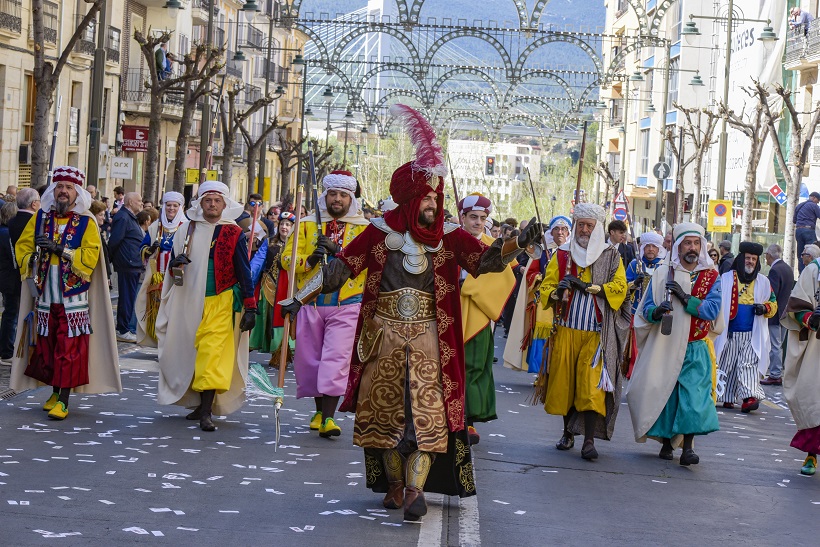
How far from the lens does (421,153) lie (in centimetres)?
783

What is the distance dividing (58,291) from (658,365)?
455 cm

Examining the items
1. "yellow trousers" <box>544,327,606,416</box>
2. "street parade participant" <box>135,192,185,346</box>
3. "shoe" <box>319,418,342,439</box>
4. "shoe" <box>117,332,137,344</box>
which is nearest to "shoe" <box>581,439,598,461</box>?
"yellow trousers" <box>544,327,606,416</box>

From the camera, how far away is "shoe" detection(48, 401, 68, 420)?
Result: 1045 cm

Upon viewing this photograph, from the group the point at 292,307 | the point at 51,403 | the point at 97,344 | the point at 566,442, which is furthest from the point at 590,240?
the point at 51,403

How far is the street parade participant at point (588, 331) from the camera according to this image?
1034cm

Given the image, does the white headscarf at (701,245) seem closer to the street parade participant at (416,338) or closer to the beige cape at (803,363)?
the beige cape at (803,363)

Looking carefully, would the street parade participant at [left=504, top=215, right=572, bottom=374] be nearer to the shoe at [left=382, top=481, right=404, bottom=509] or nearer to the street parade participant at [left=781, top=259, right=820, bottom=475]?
the street parade participant at [left=781, top=259, right=820, bottom=475]

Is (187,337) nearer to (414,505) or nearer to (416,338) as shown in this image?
(416,338)

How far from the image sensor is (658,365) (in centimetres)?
1059

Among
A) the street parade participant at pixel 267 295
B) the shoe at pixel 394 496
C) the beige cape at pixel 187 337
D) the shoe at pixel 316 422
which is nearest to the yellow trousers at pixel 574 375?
the shoe at pixel 316 422

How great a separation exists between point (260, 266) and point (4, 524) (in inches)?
322

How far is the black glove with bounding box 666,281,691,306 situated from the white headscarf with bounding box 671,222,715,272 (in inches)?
8.9

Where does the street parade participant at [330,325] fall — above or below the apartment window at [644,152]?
below

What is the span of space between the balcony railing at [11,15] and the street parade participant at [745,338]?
21.8 meters
